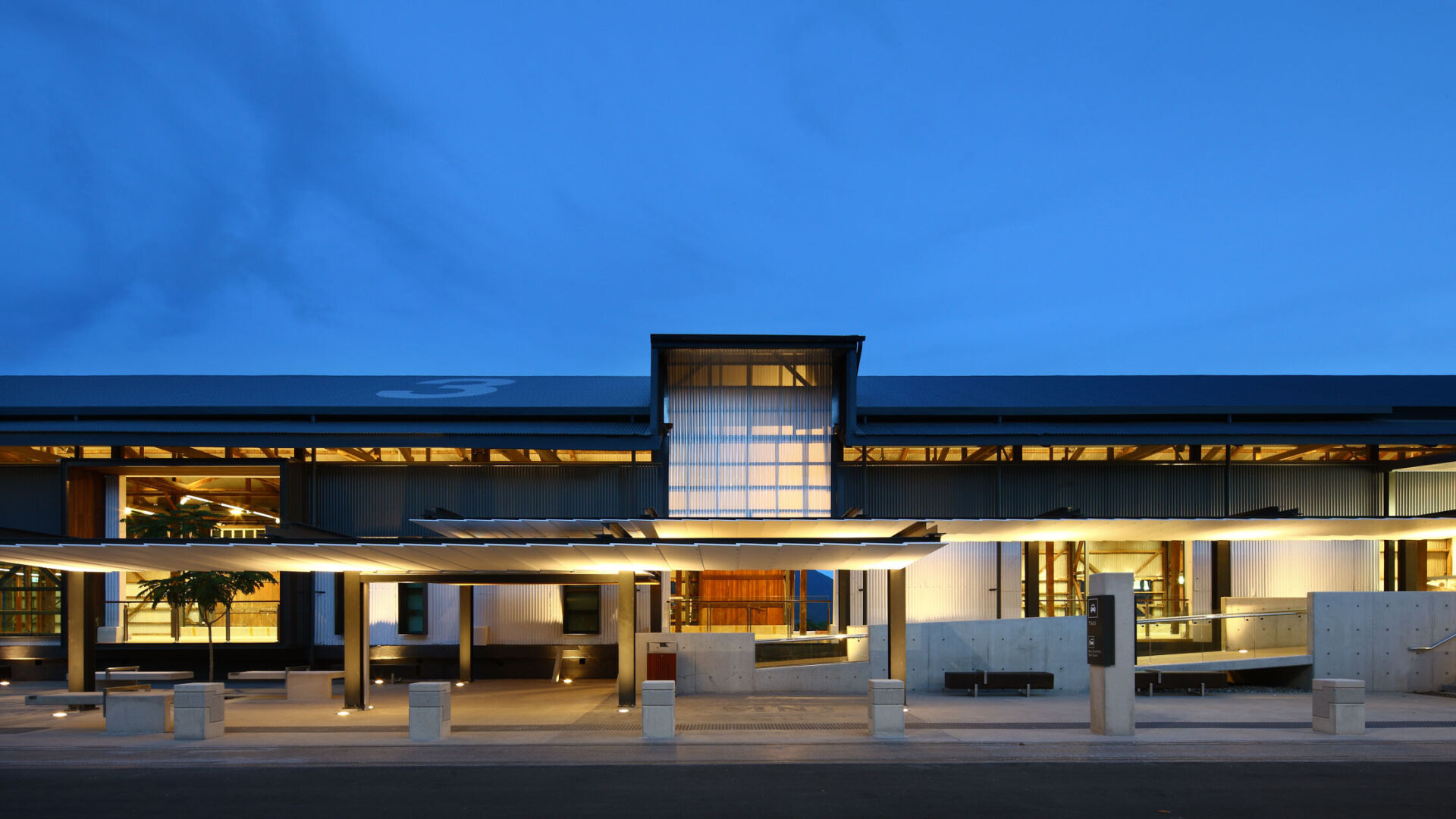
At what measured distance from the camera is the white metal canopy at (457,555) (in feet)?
51.2

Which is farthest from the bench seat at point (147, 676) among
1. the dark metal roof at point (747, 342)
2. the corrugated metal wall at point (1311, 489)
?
the corrugated metal wall at point (1311, 489)

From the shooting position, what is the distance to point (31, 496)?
2728 cm

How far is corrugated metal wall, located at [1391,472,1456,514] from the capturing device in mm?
27859

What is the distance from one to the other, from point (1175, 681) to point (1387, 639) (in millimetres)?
5685

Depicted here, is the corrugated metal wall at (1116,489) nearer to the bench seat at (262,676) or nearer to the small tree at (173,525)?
the bench seat at (262,676)

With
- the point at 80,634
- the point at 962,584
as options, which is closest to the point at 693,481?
the point at 962,584

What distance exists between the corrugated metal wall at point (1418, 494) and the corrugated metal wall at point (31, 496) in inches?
1568

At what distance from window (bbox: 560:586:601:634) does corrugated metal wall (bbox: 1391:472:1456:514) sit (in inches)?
954

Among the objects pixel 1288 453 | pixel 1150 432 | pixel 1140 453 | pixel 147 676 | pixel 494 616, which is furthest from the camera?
pixel 1140 453

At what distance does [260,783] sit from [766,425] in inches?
712

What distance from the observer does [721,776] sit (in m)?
12.4

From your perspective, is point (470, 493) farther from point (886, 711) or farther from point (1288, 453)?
point (1288, 453)

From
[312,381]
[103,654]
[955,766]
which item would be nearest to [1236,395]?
[955,766]

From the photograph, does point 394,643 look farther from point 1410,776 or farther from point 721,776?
point 1410,776
